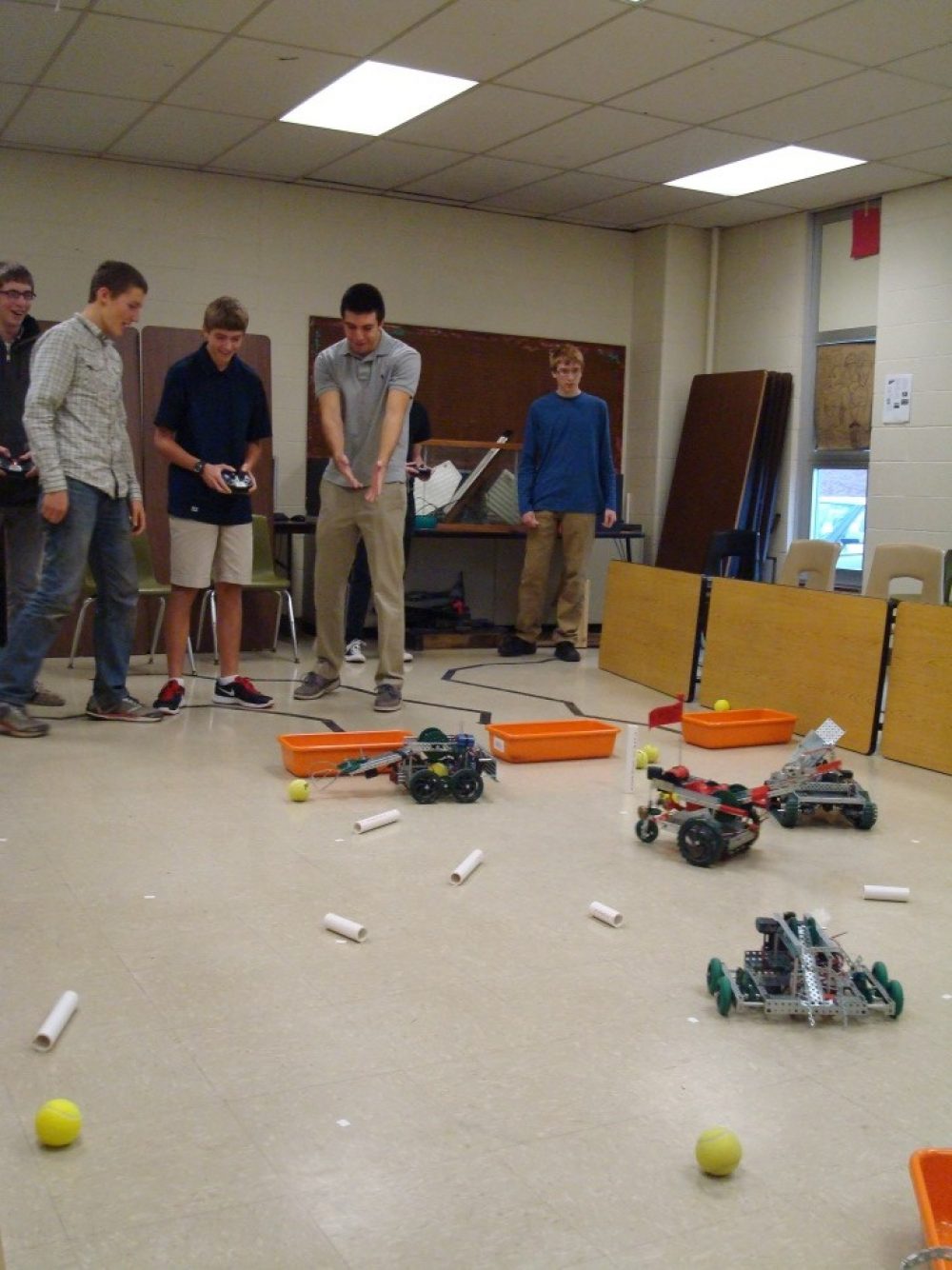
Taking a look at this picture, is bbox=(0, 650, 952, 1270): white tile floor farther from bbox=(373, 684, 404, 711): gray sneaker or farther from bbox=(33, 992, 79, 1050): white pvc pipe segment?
bbox=(373, 684, 404, 711): gray sneaker

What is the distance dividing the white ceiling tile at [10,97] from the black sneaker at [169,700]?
2.89m

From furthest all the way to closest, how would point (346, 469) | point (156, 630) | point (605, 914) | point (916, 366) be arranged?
point (916, 366) < point (156, 630) < point (346, 469) < point (605, 914)

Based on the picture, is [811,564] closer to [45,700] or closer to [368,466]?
[368,466]

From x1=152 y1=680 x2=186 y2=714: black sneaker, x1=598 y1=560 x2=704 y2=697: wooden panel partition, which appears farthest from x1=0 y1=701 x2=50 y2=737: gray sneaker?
x1=598 y1=560 x2=704 y2=697: wooden panel partition

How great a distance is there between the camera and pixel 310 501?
7.46 metres

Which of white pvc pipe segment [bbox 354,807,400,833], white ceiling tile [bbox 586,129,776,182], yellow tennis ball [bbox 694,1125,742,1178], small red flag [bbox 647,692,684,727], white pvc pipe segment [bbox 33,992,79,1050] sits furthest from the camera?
white ceiling tile [bbox 586,129,776,182]

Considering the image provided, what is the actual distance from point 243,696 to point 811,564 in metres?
2.99

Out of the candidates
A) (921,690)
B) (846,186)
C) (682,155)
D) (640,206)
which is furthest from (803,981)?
(640,206)

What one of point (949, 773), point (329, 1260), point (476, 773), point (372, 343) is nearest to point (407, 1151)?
point (329, 1260)

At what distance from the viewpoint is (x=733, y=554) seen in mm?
7316

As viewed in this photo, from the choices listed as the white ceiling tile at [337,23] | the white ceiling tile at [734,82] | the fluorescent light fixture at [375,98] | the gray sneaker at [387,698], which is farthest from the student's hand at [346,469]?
the white ceiling tile at [734,82]

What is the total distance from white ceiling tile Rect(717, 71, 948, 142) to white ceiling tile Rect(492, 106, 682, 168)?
14.1 inches

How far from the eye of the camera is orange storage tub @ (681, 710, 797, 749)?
462 cm

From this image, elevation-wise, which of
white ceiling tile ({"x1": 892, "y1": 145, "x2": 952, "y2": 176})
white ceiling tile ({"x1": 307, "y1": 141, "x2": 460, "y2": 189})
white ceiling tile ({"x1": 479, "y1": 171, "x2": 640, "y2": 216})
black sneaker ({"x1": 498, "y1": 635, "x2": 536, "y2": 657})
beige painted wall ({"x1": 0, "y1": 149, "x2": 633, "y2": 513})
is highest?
white ceiling tile ({"x1": 307, "y1": 141, "x2": 460, "y2": 189})
